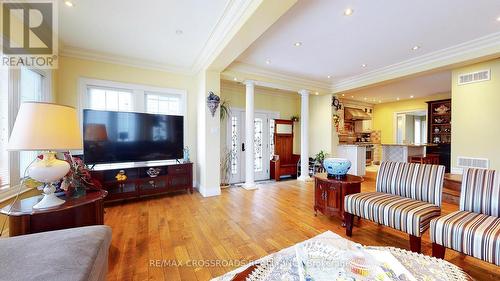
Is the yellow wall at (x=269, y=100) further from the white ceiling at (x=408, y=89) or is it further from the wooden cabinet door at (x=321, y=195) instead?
the wooden cabinet door at (x=321, y=195)

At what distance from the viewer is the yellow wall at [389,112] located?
766cm

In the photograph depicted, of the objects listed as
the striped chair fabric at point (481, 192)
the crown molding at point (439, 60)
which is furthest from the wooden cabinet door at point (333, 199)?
the crown molding at point (439, 60)

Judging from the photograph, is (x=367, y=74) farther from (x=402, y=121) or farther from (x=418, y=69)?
(x=402, y=121)

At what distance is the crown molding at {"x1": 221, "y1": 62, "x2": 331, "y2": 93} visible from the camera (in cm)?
441

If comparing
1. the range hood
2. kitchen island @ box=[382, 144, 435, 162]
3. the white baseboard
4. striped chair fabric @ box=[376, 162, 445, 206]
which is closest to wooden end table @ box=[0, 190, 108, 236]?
striped chair fabric @ box=[376, 162, 445, 206]

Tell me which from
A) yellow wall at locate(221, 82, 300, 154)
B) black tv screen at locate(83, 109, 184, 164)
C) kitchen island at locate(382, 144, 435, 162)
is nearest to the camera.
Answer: black tv screen at locate(83, 109, 184, 164)

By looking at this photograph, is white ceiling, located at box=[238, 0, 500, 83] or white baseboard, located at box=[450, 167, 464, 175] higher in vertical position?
white ceiling, located at box=[238, 0, 500, 83]

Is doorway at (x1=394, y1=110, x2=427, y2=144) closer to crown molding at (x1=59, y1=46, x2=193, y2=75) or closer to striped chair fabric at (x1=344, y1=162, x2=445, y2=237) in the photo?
striped chair fabric at (x1=344, y1=162, x2=445, y2=237)

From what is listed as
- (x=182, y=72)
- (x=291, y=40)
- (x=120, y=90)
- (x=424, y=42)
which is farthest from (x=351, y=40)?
(x=120, y=90)

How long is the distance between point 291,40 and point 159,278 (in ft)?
11.5

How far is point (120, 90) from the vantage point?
391 centimetres

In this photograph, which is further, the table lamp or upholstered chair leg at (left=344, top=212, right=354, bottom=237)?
upholstered chair leg at (left=344, top=212, right=354, bottom=237)

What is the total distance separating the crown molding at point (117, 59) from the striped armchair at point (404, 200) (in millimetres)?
3975

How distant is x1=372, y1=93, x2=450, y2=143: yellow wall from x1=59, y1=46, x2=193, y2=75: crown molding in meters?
8.20
